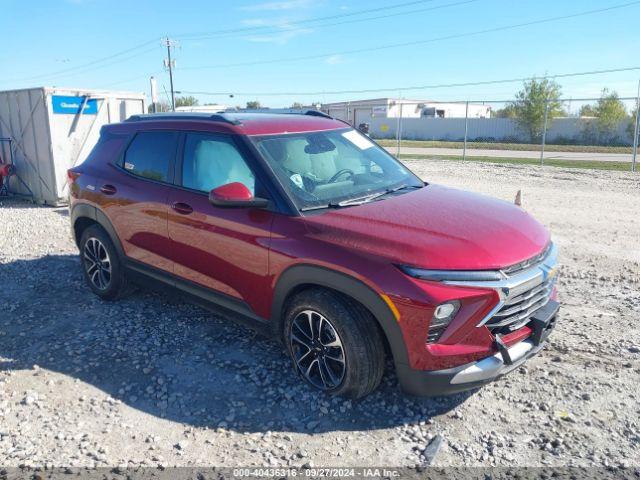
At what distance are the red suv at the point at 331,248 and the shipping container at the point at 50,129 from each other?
6853mm

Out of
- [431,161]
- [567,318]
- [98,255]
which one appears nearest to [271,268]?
[98,255]

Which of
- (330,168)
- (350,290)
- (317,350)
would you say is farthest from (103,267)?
(350,290)

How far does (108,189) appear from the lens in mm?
5055

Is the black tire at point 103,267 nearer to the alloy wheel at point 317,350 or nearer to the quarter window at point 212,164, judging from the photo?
the quarter window at point 212,164

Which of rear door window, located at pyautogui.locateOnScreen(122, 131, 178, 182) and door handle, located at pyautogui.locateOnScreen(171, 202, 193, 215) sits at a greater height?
rear door window, located at pyautogui.locateOnScreen(122, 131, 178, 182)

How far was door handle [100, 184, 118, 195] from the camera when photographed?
4.99 metres

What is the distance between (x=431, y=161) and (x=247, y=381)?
18.1 metres

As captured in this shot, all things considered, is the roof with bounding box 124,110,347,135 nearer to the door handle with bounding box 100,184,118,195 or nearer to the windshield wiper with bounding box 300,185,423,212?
the door handle with bounding box 100,184,118,195

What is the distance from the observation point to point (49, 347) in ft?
14.6

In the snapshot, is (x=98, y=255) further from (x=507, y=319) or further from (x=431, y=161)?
(x=431, y=161)

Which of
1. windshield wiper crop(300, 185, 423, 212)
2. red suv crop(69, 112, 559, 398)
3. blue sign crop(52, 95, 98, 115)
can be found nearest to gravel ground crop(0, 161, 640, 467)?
red suv crop(69, 112, 559, 398)

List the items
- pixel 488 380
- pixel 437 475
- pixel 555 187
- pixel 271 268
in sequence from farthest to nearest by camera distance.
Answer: pixel 555 187 < pixel 271 268 < pixel 488 380 < pixel 437 475

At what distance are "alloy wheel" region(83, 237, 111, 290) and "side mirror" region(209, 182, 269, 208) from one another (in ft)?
7.11

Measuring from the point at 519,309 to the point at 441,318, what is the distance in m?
0.58
